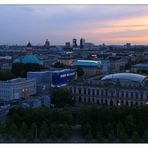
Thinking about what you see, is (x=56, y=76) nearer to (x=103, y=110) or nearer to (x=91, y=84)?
(x=91, y=84)

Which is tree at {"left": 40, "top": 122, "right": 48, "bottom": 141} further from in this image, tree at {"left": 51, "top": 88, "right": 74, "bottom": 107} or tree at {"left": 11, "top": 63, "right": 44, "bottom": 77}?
tree at {"left": 11, "top": 63, "right": 44, "bottom": 77}

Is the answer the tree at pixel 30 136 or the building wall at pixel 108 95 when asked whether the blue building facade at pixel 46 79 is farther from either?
the tree at pixel 30 136

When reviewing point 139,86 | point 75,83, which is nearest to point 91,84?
point 75,83

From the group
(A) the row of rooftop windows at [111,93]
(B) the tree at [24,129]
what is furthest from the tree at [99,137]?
(A) the row of rooftop windows at [111,93]

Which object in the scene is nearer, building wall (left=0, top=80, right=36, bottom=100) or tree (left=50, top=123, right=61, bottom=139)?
tree (left=50, top=123, right=61, bottom=139)

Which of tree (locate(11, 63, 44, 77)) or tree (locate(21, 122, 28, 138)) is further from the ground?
tree (locate(11, 63, 44, 77))

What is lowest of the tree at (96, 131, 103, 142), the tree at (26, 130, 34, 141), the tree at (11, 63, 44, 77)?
the tree at (96, 131, 103, 142)

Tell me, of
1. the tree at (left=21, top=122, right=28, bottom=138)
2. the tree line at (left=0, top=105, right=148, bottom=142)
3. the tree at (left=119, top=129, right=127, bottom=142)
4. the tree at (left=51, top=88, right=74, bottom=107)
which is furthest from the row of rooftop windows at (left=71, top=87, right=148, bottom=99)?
the tree at (left=21, top=122, right=28, bottom=138)

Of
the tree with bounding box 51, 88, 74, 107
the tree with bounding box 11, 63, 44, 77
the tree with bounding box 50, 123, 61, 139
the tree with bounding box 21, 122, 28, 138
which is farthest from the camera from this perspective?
the tree with bounding box 11, 63, 44, 77

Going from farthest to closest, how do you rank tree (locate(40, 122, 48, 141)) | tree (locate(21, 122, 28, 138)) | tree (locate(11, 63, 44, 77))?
1. tree (locate(11, 63, 44, 77))
2. tree (locate(21, 122, 28, 138))
3. tree (locate(40, 122, 48, 141))
